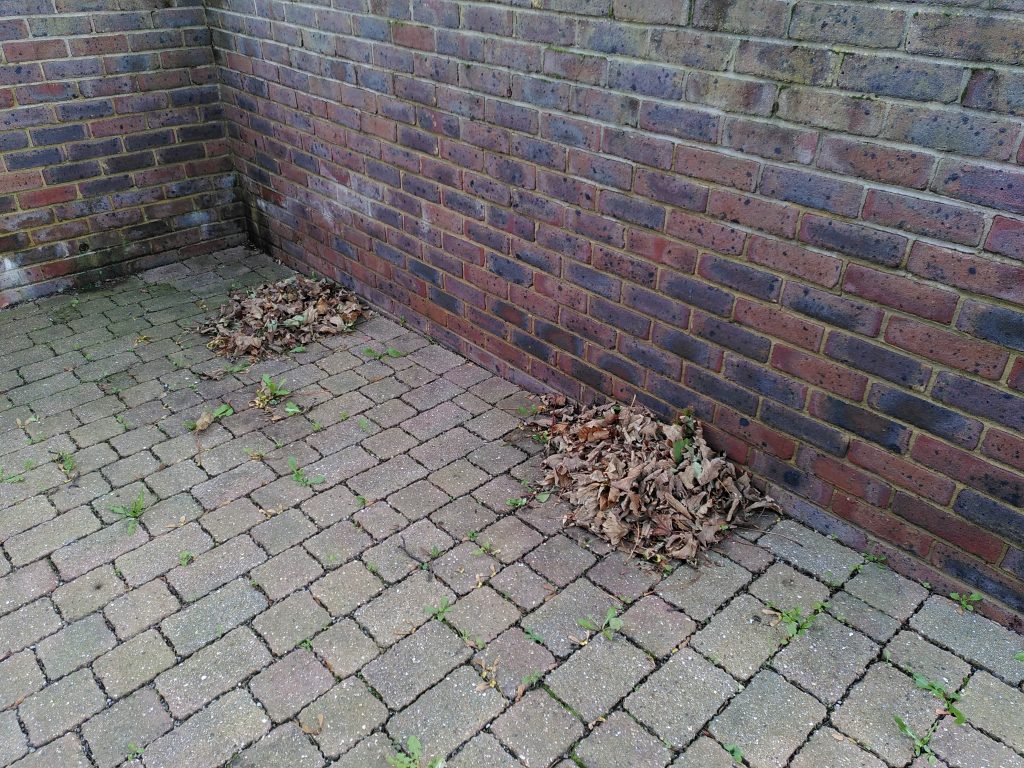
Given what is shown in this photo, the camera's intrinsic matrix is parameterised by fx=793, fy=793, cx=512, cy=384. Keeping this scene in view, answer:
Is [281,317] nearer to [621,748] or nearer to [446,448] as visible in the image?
[446,448]

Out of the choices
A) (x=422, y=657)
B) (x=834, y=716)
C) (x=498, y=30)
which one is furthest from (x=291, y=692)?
(x=498, y=30)

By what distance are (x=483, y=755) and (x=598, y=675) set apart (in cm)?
45

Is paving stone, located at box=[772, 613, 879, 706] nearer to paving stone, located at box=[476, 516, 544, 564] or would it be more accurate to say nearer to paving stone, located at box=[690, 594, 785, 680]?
paving stone, located at box=[690, 594, 785, 680]

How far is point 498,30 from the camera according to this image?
11.1ft

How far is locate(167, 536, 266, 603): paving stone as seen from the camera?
2.87 meters

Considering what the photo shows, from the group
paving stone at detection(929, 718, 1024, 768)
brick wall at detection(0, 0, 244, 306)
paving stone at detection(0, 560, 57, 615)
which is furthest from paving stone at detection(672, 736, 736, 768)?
brick wall at detection(0, 0, 244, 306)

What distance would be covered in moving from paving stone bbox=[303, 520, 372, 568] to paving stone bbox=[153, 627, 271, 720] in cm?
41

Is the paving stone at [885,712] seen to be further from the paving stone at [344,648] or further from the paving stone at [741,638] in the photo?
the paving stone at [344,648]

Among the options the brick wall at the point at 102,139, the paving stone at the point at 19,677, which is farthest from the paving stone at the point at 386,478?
the brick wall at the point at 102,139

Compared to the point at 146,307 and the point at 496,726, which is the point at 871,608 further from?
the point at 146,307

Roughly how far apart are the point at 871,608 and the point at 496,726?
1364 millimetres

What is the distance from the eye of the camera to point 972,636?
263cm

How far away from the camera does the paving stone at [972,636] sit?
2525 millimetres

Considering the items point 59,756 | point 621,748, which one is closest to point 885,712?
point 621,748
